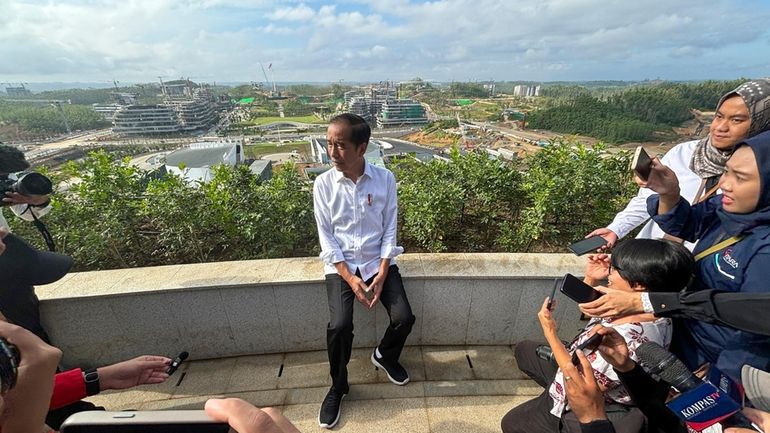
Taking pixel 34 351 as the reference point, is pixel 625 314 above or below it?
below

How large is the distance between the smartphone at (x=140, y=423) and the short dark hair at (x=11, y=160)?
6.67ft

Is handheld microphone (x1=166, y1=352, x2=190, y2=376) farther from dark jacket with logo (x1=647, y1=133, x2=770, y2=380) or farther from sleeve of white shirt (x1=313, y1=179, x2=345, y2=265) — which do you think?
dark jacket with logo (x1=647, y1=133, x2=770, y2=380)

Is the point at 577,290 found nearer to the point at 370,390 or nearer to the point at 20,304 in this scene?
the point at 370,390

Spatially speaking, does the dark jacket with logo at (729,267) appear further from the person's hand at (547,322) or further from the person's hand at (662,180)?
the person's hand at (547,322)

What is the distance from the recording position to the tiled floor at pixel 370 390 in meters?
2.30

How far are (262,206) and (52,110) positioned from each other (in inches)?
2372

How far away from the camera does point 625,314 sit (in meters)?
1.46

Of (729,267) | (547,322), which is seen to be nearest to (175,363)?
(547,322)

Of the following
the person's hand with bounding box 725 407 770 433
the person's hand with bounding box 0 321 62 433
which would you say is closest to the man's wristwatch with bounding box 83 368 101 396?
the person's hand with bounding box 0 321 62 433

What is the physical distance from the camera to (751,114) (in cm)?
175

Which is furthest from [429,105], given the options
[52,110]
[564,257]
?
[564,257]

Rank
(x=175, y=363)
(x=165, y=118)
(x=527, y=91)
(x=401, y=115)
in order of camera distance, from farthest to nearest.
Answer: (x=527, y=91) → (x=401, y=115) → (x=165, y=118) → (x=175, y=363)

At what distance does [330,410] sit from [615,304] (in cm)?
190

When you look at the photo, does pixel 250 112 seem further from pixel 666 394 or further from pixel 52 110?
pixel 666 394
